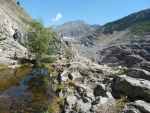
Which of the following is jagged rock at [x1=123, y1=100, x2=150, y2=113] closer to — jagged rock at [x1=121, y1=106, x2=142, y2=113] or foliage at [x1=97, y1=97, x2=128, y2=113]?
jagged rock at [x1=121, y1=106, x2=142, y2=113]

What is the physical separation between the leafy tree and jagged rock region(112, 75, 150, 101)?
2576 inches

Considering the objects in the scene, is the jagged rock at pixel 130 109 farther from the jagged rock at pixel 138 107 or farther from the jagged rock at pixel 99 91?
the jagged rock at pixel 99 91

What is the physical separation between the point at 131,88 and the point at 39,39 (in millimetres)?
74214

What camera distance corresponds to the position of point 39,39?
102m

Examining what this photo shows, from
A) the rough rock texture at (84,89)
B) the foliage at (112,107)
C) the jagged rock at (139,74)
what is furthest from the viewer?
the jagged rock at (139,74)

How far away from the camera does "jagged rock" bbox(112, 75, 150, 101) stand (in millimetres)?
29425

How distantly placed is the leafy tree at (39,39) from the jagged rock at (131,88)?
215 ft

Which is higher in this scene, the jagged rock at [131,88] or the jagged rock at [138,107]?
the jagged rock at [131,88]

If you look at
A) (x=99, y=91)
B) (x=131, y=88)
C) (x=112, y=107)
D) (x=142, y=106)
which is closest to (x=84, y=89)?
(x=99, y=91)

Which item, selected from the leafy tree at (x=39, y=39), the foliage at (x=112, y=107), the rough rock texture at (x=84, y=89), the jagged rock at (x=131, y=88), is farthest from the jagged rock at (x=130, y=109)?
the leafy tree at (x=39, y=39)

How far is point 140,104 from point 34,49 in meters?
79.1

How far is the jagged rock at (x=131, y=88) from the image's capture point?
29425 millimetres

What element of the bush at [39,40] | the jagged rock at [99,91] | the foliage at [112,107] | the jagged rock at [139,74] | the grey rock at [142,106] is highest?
the bush at [39,40]

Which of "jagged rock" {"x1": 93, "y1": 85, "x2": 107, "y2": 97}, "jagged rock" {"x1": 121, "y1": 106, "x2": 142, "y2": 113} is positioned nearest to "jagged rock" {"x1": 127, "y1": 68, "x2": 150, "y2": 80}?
"jagged rock" {"x1": 93, "y1": 85, "x2": 107, "y2": 97}
